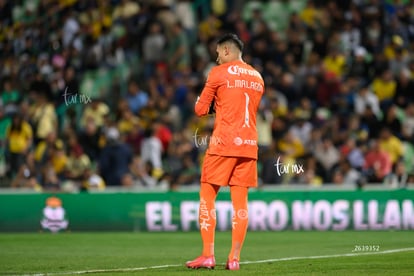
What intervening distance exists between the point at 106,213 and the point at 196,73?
5.65 m

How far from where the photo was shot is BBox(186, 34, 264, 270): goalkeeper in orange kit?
439 inches

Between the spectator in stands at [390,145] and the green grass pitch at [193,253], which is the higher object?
the spectator in stands at [390,145]

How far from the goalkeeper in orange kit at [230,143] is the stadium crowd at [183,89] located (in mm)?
8547

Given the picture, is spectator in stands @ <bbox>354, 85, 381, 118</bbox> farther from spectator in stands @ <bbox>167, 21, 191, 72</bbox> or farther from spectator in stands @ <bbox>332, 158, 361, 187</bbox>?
spectator in stands @ <bbox>167, 21, 191, 72</bbox>

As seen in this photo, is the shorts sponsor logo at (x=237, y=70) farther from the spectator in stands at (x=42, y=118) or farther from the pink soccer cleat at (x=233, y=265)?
the spectator in stands at (x=42, y=118)

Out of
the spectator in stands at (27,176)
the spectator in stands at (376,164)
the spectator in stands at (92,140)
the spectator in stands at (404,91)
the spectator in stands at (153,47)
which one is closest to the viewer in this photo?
the spectator in stands at (376,164)

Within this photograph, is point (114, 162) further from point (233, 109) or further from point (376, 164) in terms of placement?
point (233, 109)

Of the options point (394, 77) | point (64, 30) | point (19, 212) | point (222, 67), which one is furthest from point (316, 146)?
point (222, 67)

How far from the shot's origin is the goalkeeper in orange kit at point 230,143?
1114 centimetres

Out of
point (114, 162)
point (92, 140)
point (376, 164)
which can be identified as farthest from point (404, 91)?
point (92, 140)

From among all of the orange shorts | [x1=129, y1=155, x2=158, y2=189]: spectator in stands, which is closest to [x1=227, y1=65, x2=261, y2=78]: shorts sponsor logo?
the orange shorts

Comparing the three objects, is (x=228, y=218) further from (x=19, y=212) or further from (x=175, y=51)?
(x=175, y=51)

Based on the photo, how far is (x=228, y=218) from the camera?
19609 millimetres

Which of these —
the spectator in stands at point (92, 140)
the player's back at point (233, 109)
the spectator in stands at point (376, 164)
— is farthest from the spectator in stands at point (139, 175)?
the player's back at point (233, 109)
